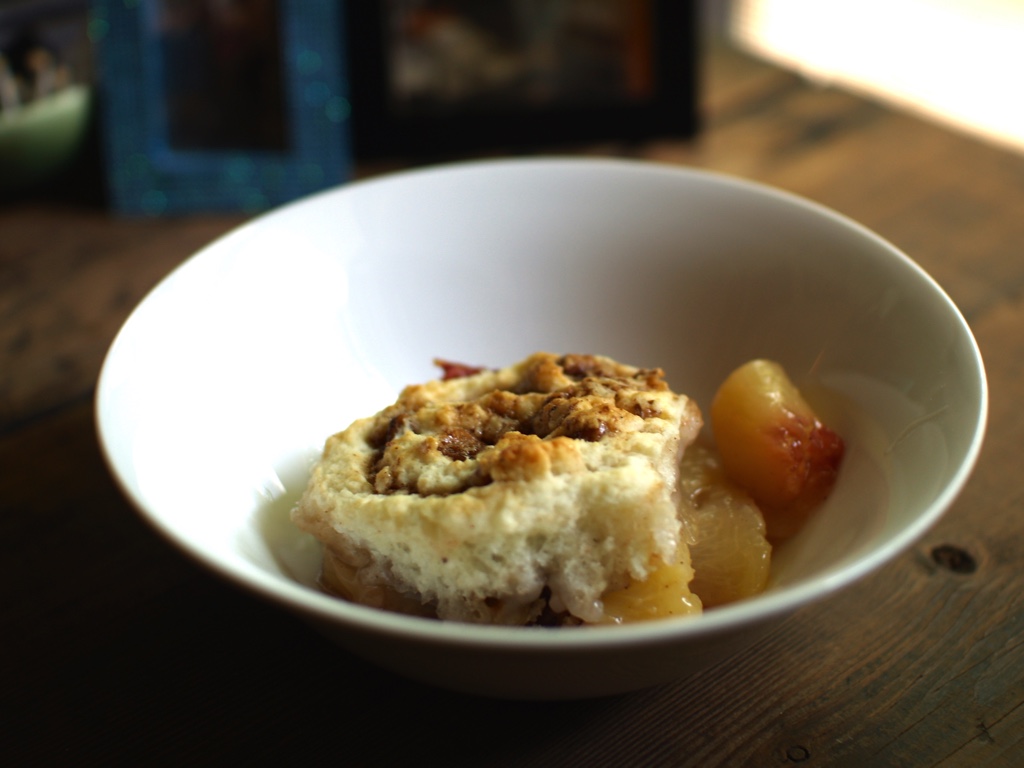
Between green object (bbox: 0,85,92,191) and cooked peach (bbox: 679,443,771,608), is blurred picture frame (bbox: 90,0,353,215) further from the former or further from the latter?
cooked peach (bbox: 679,443,771,608)

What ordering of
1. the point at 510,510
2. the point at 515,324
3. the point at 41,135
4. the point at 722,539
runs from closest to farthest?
the point at 510,510 → the point at 722,539 → the point at 515,324 → the point at 41,135

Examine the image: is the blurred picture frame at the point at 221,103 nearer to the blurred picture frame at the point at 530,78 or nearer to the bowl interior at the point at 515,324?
the blurred picture frame at the point at 530,78

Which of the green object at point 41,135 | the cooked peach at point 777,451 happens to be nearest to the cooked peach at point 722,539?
the cooked peach at point 777,451

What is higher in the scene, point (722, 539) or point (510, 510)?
point (510, 510)

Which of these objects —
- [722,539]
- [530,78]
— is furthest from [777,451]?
[530,78]

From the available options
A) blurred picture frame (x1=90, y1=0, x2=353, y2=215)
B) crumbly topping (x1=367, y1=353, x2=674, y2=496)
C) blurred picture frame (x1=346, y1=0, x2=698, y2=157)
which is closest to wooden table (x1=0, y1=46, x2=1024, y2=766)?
crumbly topping (x1=367, y1=353, x2=674, y2=496)

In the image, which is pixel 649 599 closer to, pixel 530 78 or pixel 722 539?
pixel 722 539

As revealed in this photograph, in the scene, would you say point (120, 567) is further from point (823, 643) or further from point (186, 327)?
point (823, 643)
